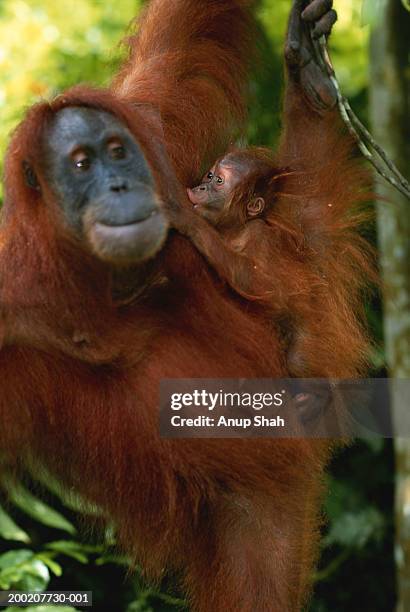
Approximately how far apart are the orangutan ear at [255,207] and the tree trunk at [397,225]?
997 mm

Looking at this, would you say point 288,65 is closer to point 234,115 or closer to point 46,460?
point 234,115

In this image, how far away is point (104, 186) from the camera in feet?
7.02

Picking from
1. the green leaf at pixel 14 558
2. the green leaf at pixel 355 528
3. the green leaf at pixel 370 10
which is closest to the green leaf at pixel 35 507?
the green leaf at pixel 14 558

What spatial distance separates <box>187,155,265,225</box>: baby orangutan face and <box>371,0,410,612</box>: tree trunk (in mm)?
973

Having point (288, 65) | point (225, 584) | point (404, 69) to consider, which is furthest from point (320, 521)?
point (404, 69)

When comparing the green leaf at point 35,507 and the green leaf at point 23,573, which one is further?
the green leaf at point 23,573

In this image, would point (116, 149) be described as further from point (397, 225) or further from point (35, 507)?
point (397, 225)

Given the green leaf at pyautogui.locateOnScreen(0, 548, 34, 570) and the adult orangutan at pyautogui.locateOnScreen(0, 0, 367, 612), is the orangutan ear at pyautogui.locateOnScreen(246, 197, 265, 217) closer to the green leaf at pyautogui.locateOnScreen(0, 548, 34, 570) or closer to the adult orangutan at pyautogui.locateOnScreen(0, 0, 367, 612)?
the adult orangutan at pyautogui.locateOnScreen(0, 0, 367, 612)

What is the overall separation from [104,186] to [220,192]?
56cm

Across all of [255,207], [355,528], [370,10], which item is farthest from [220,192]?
[355,528]

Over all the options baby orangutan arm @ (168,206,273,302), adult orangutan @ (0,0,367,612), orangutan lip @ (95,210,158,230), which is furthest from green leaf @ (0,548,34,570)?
orangutan lip @ (95,210,158,230)

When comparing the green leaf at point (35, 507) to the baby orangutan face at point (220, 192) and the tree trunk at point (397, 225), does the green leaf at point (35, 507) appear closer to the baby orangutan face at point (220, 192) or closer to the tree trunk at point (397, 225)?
the baby orangutan face at point (220, 192)

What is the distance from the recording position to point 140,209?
2.13 meters

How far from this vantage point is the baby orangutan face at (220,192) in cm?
260
